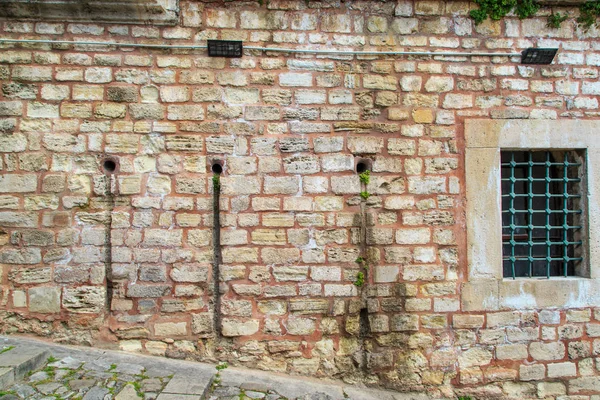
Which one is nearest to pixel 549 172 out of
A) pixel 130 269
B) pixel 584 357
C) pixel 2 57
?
pixel 584 357

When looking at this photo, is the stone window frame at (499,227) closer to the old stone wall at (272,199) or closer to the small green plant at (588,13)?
the old stone wall at (272,199)

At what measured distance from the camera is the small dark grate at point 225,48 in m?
3.66

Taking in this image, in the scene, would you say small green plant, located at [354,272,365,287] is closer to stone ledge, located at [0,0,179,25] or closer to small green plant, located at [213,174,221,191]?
small green plant, located at [213,174,221,191]

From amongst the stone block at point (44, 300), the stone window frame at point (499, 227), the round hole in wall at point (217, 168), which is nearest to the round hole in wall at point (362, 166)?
the stone window frame at point (499, 227)

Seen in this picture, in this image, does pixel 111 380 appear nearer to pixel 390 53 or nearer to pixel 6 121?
pixel 6 121

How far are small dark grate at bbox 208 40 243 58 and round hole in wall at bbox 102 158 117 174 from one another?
1252 mm

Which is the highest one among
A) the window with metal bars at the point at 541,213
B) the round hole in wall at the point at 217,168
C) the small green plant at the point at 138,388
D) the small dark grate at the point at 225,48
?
the small dark grate at the point at 225,48

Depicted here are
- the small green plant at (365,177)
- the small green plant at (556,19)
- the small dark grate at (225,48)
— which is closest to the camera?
the small dark grate at (225,48)

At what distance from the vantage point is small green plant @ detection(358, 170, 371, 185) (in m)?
3.80

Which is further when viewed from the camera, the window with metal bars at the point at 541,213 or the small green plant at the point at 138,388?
the window with metal bars at the point at 541,213

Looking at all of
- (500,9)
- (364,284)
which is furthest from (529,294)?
(500,9)

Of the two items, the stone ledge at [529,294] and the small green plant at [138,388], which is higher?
the stone ledge at [529,294]

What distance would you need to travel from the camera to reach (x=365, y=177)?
3.80m

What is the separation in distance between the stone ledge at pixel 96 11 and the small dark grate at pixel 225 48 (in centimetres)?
40
